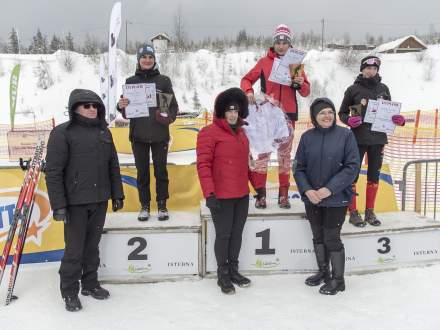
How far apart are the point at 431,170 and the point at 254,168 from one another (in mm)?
7831

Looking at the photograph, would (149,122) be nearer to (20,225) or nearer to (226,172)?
(226,172)

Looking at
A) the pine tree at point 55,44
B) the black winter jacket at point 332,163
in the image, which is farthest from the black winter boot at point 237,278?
the pine tree at point 55,44

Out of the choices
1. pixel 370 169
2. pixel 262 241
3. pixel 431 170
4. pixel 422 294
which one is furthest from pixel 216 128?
pixel 431 170

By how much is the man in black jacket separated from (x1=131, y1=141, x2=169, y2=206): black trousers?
0.56m

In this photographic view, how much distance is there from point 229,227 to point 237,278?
0.60m

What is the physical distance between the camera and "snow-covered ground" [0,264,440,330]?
3295 millimetres

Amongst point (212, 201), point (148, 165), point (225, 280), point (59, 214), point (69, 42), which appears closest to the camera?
point (59, 214)

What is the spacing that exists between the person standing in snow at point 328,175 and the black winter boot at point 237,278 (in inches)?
27.7

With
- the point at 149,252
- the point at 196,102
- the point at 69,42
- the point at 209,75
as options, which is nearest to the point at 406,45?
the point at 209,75

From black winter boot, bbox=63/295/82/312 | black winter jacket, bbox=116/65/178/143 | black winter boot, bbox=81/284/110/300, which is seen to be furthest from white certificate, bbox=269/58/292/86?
black winter boot, bbox=63/295/82/312

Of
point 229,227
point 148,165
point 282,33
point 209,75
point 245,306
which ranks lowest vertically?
point 245,306

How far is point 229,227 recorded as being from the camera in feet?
12.1

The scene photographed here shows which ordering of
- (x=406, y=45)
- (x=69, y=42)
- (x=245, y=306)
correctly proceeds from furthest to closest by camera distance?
(x=69, y=42) → (x=406, y=45) → (x=245, y=306)

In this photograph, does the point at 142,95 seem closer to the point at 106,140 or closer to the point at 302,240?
the point at 106,140
